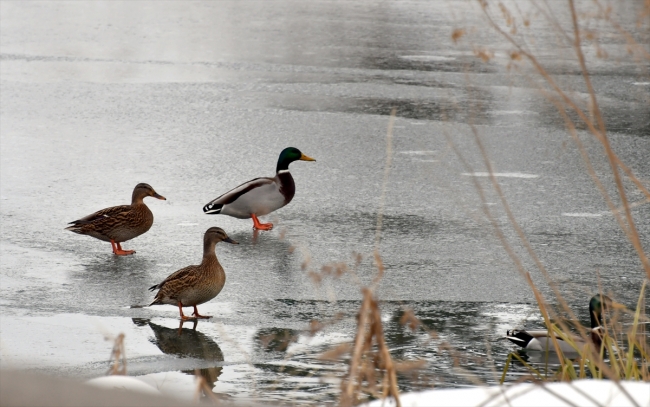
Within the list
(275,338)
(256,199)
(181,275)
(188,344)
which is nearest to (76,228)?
(256,199)

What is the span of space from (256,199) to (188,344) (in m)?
2.10

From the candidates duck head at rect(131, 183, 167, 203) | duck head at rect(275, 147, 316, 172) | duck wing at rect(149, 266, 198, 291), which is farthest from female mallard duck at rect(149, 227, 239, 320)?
duck head at rect(275, 147, 316, 172)

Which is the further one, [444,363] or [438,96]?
[438,96]

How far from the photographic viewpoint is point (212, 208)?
20.2ft

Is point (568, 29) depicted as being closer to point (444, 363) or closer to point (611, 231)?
point (611, 231)

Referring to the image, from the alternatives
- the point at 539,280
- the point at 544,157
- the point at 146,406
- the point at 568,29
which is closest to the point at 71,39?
the point at 568,29

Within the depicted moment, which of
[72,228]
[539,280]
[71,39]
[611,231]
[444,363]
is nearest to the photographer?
[444,363]

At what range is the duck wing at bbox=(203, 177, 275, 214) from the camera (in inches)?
240

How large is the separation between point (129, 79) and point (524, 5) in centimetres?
795

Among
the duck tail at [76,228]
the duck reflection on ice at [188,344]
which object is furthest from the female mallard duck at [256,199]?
the duck reflection on ice at [188,344]

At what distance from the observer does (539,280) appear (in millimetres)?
5152

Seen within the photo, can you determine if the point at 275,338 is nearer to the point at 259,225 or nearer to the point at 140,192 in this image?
the point at 140,192

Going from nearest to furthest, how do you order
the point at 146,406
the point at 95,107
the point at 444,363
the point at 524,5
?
the point at 146,406 < the point at 444,363 < the point at 95,107 < the point at 524,5

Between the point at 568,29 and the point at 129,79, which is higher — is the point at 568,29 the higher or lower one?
the higher one
